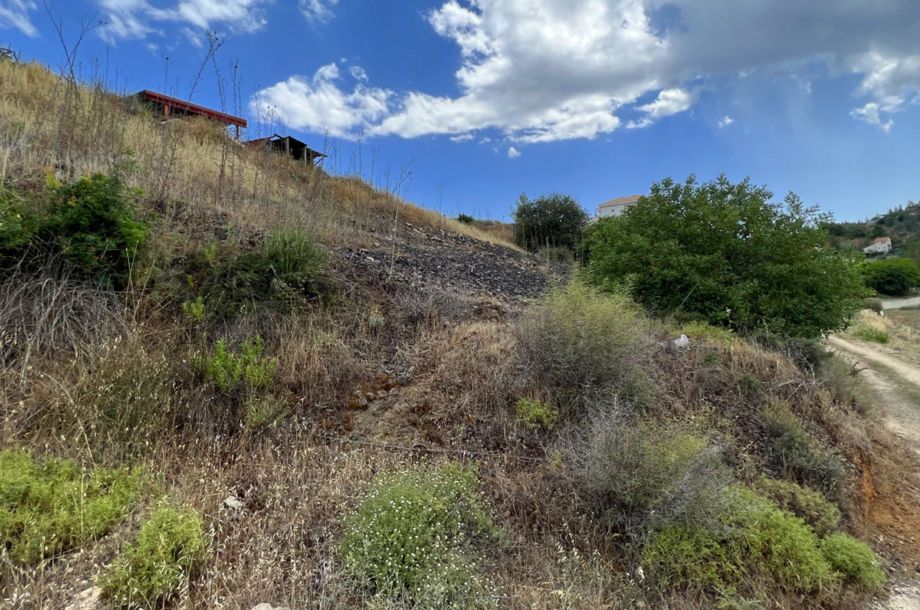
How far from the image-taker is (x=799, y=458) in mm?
3033

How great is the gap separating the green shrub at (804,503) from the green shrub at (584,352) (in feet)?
3.07

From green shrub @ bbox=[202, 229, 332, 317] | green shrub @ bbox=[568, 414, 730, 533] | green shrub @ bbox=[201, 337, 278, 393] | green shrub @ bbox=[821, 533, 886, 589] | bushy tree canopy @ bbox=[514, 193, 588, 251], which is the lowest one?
green shrub @ bbox=[821, 533, 886, 589]

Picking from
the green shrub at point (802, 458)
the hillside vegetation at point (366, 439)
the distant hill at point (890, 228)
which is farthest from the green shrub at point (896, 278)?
the green shrub at point (802, 458)

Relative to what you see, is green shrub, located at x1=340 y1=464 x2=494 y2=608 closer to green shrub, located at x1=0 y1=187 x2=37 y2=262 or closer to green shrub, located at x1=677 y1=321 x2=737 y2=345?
green shrub, located at x1=0 y1=187 x2=37 y2=262

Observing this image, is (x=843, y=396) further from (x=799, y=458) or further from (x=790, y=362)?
(x=799, y=458)

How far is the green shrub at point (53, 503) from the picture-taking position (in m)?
1.62

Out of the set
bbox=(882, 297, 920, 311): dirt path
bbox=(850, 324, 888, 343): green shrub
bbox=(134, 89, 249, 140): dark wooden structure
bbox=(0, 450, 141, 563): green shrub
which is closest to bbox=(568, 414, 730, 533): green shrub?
bbox=(0, 450, 141, 563): green shrub

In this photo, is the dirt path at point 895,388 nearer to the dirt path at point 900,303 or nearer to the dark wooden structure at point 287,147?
the dark wooden structure at point 287,147

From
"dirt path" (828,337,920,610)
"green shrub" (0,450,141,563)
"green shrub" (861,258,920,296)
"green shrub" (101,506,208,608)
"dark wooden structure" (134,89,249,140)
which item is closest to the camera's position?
"green shrub" (101,506,208,608)

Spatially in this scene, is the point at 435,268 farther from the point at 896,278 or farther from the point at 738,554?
the point at 896,278

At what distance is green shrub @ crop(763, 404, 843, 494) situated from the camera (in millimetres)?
2982

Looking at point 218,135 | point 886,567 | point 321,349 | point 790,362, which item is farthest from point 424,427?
point 218,135

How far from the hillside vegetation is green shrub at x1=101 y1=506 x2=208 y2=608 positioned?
1 centimetres

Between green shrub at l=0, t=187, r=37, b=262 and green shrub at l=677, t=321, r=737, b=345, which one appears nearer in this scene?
green shrub at l=0, t=187, r=37, b=262
